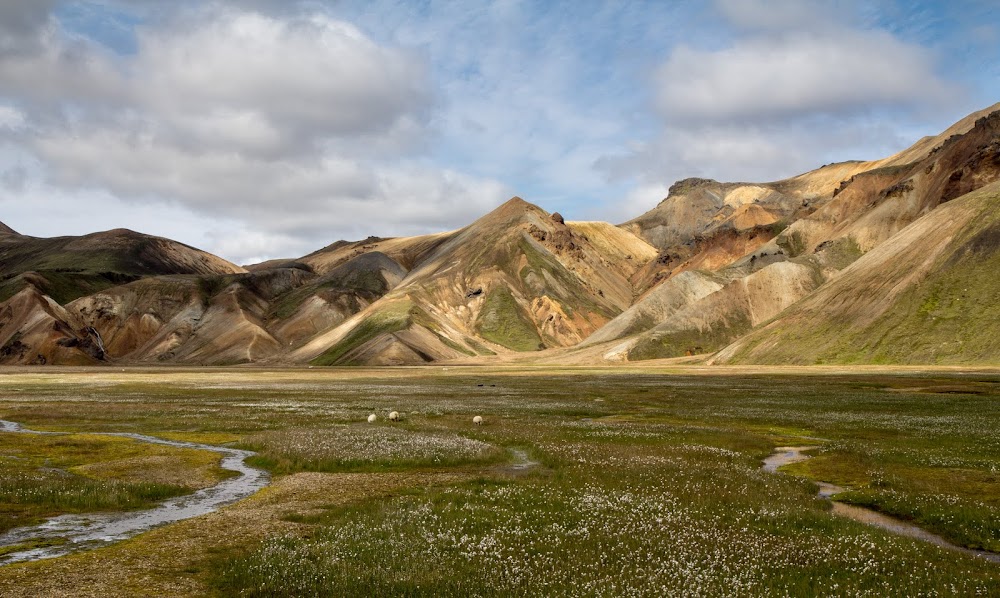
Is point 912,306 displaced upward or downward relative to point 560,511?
upward

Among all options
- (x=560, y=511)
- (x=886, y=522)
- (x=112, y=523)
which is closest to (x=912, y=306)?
(x=886, y=522)

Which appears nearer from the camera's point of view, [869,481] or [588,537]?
[588,537]

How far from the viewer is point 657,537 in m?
18.8

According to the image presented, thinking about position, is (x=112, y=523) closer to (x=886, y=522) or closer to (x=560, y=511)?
(x=560, y=511)

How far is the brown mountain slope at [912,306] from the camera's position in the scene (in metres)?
140

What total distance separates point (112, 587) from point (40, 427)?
46.2m

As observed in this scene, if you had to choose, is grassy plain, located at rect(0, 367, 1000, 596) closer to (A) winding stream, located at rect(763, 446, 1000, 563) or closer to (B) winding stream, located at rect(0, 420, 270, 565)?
(A) winding stream, located at rect(763, 446, 1000, 563)

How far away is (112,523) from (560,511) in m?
14.7

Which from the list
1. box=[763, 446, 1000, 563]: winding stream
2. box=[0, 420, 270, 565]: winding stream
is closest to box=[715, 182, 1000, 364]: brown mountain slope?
box=[763, 446, 1000, 563]: winding stream

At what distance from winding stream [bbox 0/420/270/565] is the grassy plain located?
105 centimetres

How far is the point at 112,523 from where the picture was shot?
22125mm

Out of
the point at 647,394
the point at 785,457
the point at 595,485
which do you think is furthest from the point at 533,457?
the point at 647,394

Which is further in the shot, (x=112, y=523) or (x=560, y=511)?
(x=560, y=511)

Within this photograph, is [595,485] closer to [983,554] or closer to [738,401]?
[983,554]
